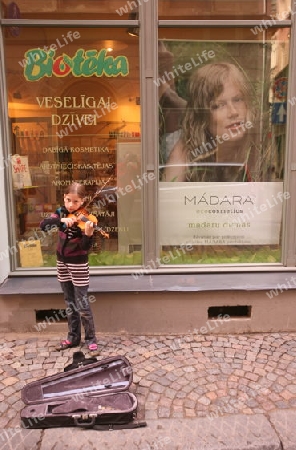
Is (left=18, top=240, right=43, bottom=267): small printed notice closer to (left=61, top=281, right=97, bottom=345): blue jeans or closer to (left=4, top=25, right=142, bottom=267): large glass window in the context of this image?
(left=4, top=25, right=142, bottom=267): large glass window

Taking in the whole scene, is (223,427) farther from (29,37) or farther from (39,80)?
(29,37)

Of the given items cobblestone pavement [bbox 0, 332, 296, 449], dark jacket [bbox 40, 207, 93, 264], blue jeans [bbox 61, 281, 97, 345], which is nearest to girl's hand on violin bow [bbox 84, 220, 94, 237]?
dark jacket [bbox 40, 207, 93, 264]

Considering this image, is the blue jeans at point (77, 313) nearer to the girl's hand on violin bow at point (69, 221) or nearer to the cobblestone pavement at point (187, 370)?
the cobblestone pavement at point (187, 370)

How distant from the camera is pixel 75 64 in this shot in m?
4.53

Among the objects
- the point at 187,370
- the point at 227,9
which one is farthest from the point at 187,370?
the point at 227,9

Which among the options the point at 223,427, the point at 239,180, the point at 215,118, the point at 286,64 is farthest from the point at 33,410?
the point at 286,64

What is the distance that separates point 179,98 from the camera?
467 centimetres

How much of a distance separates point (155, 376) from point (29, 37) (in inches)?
145

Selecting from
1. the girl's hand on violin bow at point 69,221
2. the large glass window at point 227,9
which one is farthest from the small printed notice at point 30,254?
the large glass window at point 227,9

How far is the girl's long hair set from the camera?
15.3 ft

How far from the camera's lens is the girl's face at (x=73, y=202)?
363 centimetres

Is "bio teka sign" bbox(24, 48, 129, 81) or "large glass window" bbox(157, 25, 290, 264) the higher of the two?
"bio teka sign" bbox(24, 48, 129, 81)

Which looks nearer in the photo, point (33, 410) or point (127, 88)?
point (33, 410)

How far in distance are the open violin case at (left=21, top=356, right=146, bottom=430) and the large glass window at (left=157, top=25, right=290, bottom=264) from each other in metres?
1.78
